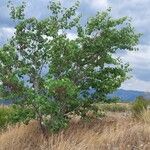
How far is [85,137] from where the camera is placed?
1719cm

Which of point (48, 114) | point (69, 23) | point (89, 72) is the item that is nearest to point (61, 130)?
point (48, 114)

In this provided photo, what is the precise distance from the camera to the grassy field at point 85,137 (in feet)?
54.3

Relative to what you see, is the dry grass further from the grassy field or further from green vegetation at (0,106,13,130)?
green vegetation at (0,106,13,130)

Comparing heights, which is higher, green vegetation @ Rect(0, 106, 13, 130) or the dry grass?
green vegetation @ Rect(0, 106, 13, 130)

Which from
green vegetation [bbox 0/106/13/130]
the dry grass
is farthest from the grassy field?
green vegetation [bbox 0/106/13/130]

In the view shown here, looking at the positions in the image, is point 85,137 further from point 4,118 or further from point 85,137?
point 4,118

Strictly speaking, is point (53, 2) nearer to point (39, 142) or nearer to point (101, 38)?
point (101, 38)

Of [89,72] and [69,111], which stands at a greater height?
[89,72]

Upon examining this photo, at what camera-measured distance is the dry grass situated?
1653 centimetres

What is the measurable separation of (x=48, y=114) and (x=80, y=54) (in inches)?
79.5

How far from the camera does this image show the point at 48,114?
737 inches

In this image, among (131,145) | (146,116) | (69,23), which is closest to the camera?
(131,145)

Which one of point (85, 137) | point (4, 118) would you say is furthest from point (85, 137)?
point (4, 118)

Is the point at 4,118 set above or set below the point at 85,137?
above
